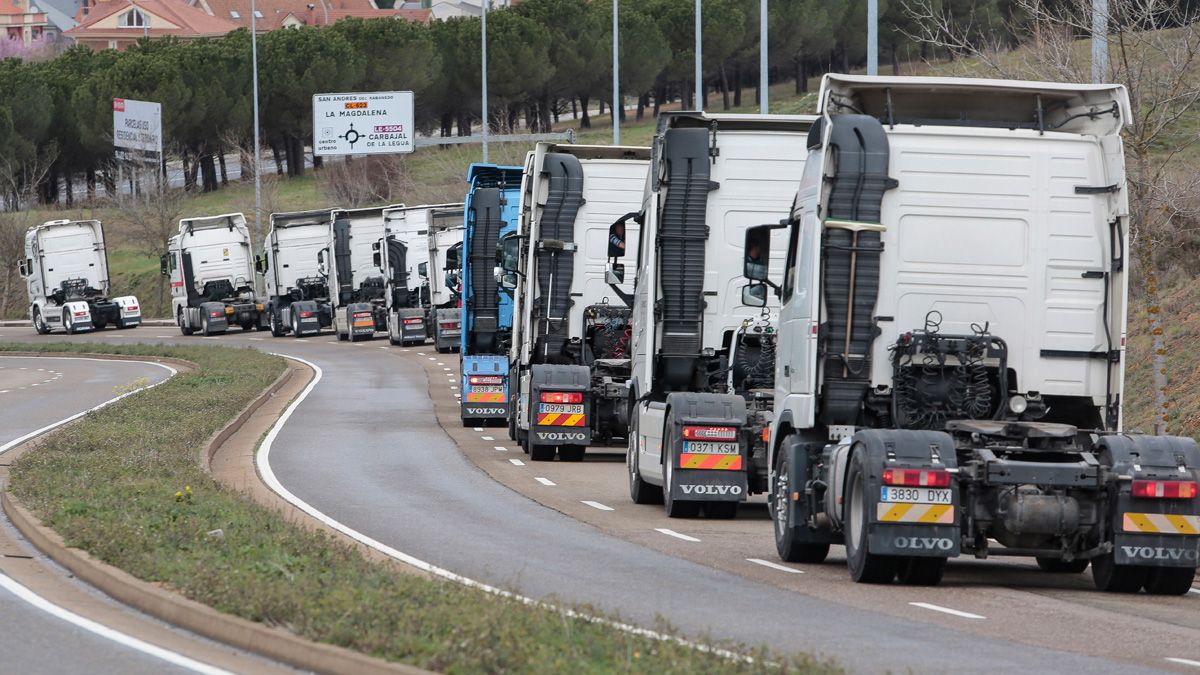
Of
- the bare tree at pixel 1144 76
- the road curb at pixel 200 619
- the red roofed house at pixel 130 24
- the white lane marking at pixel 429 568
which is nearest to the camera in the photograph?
the road curb at pixel 200 619

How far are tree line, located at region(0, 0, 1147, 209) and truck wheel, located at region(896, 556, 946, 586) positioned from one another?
287ft

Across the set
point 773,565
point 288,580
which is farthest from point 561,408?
point 288,580

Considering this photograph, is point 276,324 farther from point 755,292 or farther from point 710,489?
point 755,292

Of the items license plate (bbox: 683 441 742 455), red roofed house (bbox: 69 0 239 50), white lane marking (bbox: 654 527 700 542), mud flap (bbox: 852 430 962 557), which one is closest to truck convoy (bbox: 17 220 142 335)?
license plate (bbox: 683 441 742 455)

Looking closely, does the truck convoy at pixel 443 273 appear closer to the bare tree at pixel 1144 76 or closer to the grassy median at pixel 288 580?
the bare tree at pixel 1144 76

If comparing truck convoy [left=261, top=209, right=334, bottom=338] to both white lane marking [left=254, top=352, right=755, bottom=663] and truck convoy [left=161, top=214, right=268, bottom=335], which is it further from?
white lane marking [left=254, top=352, right=755, bottom=663]

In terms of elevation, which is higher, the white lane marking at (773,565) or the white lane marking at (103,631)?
the white lane marking at (103,631)

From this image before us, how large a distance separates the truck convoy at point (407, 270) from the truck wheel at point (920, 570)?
43.8m

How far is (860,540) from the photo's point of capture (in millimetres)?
12844

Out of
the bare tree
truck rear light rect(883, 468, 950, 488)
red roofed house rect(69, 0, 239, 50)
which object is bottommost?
truck rear light rect(883, 468, 950, 488)

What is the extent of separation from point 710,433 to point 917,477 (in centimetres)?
534

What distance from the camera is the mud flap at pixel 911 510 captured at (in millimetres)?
12344

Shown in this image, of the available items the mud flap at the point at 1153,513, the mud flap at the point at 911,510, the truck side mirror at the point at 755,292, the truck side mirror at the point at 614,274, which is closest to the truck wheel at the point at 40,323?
the truck side mirror at the point at 614,274

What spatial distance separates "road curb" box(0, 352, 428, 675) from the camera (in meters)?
9.05
